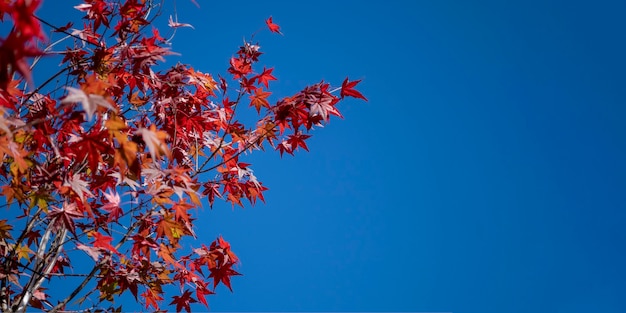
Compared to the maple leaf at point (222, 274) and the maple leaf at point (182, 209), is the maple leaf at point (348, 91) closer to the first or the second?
the maple leaf at point (182, 209)

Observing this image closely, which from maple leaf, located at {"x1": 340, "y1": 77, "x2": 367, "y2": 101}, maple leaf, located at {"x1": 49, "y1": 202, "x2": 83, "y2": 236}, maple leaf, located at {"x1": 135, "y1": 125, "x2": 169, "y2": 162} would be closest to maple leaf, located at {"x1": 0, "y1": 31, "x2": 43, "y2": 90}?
maple leaf, located at {"x1": 135, "y1": 125, "x2": 169, "y2": 162}

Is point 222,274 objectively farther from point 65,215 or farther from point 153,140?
point 153,140

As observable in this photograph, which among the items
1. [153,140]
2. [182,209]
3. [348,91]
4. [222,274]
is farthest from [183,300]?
[153,140]

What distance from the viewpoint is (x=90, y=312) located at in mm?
3254

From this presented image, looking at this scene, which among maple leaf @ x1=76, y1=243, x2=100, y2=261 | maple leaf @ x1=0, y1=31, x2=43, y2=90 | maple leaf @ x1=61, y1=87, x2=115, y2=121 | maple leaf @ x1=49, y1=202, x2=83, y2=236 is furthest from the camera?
maple leaf @ x1=76, y1=243, x2=100, y2=261

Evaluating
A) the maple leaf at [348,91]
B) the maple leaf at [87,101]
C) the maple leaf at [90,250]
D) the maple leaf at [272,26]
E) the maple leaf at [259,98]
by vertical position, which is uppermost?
the maple leaf at [272,26]

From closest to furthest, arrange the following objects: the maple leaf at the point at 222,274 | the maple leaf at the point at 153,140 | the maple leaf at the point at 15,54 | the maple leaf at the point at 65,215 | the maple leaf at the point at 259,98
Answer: the maple leaf at the point at 15,54, the maple leaf at the point at 153,140, the maple leaf at the point at 65,215, the maple leaf at the point at 222,274, the maple leaf at the point at 259,98

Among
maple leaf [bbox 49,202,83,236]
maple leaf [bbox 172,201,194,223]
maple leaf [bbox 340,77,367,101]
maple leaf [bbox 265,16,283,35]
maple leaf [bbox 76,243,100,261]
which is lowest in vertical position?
maple leaf [bbox 76,243,100,261]

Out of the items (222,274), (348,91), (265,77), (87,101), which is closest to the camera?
(87,101)

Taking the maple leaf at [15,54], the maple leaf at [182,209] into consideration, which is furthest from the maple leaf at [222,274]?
the maple leaf at [15,54]

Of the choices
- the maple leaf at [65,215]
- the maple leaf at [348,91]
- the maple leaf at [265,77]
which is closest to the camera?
the maple leaf at [65,215]

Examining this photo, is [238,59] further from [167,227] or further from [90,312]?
[90,312]

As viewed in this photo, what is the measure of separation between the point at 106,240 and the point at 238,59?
176 cm

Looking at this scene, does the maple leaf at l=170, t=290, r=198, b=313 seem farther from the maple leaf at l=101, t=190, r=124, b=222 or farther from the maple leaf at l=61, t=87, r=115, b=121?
the maple leaf at l=61, t=87, r=115, b=121
